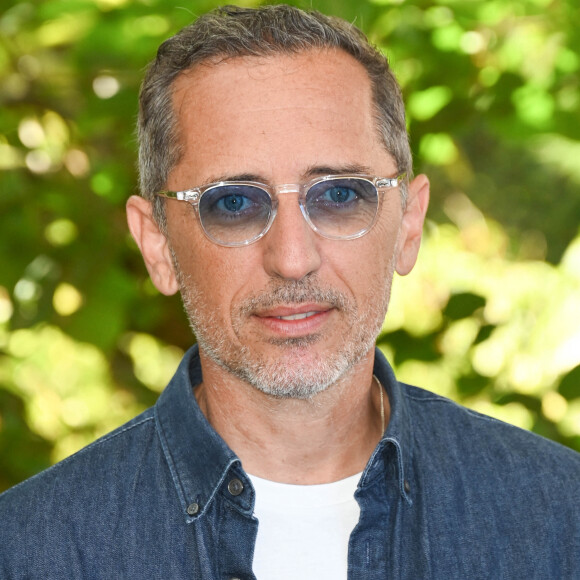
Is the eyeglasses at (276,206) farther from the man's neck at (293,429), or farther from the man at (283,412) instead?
the man's neck at (293,429)

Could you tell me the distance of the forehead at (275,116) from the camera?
2.04 m

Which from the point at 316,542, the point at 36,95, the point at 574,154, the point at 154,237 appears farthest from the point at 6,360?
the point at 574,154

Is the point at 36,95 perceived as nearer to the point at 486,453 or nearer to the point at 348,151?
the point at 348,151

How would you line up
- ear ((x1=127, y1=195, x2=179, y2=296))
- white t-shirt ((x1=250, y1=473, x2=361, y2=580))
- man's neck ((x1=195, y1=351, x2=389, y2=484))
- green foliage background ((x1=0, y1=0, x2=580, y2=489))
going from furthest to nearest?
green foliage background ((x1=0, y1=0, x2=580, y2=489)) < ear ((x1=127, y1=195, x2=179, y2=296)) < man's neck ((x1=195, y1=351, x2=389, y2=484)) < white t-shirt ((x1=250, y1=473, x2=361, y2=580))

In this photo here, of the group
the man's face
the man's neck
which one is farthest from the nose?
the man's neck

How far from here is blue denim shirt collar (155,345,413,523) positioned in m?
2.05

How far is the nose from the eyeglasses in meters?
0.01

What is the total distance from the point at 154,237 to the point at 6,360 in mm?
1179

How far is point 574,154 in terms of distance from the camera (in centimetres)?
408

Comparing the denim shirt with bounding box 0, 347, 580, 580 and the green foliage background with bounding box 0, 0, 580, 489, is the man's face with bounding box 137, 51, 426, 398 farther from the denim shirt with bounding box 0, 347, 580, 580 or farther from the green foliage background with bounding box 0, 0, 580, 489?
the green foliage background with bounding box 0, 0, 580, 489

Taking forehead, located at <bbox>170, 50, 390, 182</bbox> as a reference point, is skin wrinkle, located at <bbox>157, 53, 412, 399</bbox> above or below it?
below

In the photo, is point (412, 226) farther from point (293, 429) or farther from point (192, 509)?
point (192, 509)

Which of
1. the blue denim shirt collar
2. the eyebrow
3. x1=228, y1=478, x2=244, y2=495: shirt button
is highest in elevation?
the eyebrow

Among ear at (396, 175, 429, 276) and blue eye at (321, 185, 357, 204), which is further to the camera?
ear at (396, 175, 429, 276)
